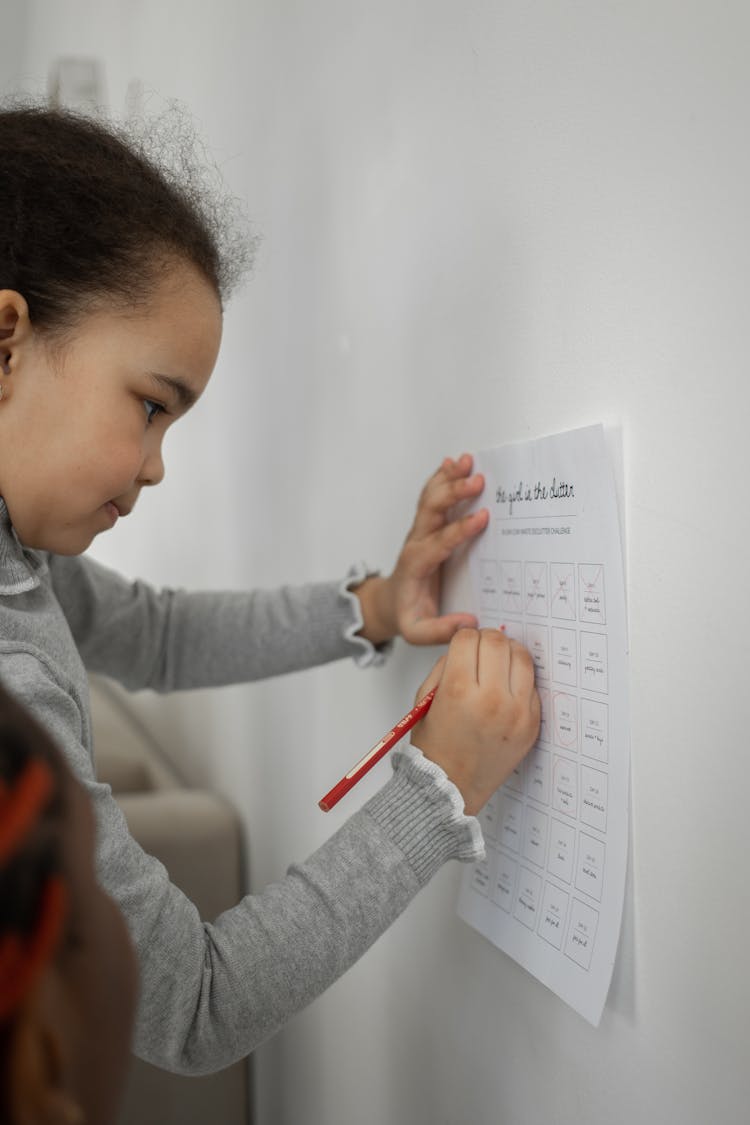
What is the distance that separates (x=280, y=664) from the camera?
2.82ft

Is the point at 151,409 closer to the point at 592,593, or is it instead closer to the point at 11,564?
the point at 11,564

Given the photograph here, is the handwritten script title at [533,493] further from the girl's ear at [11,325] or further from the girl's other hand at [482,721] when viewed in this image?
the girl's ear at [11,325]

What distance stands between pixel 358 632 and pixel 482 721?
0.26m

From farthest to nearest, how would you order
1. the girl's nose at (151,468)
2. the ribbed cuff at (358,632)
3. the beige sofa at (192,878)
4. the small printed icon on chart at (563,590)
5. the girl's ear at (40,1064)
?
the beige sofa at (192,878) < the ribbed cuff at (358,632) < the girl's nose at (151,468) < the small printed icon on chart at (563,590) < the girl's ear at (40,1064)

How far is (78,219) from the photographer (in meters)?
0.59

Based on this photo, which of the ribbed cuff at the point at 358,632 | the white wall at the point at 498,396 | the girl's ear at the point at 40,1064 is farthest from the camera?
the ribbed cuff at the point at 358,632

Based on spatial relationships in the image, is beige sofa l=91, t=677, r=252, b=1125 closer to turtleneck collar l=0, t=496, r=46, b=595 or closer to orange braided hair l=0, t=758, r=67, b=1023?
turtleneck collar l=0, t=496, r=46, b=595

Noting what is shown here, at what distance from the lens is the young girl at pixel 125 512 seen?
0.54 m

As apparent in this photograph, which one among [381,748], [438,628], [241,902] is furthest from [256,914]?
[438,628]

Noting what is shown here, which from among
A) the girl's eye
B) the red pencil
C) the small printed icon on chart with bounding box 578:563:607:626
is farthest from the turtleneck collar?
the small printed icon on chart with bounding box 578:563:607:626

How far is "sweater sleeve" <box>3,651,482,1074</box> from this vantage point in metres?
0.53

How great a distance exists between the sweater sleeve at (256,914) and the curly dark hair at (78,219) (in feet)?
0.74

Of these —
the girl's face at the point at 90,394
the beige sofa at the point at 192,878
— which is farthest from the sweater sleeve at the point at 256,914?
the beige sofa at the point at 192,878

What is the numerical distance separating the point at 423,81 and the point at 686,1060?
0.64m
